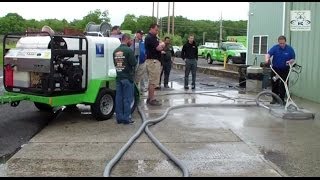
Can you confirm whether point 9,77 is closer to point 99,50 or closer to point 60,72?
point 60,72

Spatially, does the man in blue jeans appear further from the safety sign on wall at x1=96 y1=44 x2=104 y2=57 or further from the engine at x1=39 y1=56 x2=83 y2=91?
the engine at x1=39 y1=56 x2=83 y2=91

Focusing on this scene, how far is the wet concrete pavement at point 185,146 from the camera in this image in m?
5.79

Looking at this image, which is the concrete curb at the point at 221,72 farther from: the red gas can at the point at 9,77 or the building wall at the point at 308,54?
the red gas can at the point at 9,77

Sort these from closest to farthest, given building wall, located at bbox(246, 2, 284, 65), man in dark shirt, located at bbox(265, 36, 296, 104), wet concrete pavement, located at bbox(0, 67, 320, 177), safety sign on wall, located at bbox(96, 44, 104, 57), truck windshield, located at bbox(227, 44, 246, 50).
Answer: wet concrete pavement, located at bbox(0, 67, 320, 177)
safety sign on wall, located at bbox(96, 44, 104, 57)
man in dark shirt, located at bbox(265, 36, 296, 104)
building wall, located at bbox(246, 2, 284, 65)
truck windshield, located at bbox(227, 44, 246, 50)

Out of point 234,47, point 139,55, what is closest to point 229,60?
point 234,47

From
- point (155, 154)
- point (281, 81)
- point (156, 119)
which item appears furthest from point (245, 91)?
point (155, 154)

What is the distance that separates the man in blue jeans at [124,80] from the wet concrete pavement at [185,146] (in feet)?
0.79

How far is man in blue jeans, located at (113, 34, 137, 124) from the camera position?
8742 mm

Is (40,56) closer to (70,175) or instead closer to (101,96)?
(101,96)

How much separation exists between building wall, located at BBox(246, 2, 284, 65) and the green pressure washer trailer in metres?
11.6

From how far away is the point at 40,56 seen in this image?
331 inches

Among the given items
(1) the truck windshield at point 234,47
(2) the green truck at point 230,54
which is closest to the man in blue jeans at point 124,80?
(2) the green truck at point 230,54

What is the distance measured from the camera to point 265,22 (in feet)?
69.9

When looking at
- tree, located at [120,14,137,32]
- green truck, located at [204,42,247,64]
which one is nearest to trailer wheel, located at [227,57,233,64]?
green truck, located at [204,42,247,64]
